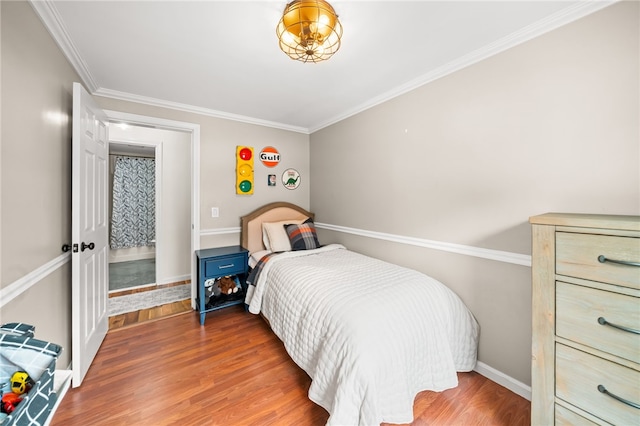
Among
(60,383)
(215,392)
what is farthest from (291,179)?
(60,383)

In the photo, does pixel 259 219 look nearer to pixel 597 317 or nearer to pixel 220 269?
pixel 220 269

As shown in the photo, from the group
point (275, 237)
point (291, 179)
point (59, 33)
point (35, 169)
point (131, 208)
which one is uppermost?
point (59, 33)

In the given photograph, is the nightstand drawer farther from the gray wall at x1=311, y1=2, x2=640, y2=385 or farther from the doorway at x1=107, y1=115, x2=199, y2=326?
the gray wall at x1=311, y1=2, x2=640, y2=385

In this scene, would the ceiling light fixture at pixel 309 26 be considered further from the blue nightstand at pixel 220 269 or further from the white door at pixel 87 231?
the blue nightstand at pixel 220 269

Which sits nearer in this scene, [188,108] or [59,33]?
[59,33]

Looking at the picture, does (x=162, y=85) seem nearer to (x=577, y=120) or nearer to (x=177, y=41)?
(x=177, y=41)

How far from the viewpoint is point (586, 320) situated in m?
1.09

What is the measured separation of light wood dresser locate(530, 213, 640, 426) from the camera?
0.99 metres

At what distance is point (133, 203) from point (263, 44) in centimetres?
469

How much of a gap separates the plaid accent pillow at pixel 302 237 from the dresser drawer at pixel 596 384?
224cm

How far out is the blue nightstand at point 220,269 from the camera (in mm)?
2553

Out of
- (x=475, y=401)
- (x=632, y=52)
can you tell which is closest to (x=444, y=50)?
(x=632, y=52)

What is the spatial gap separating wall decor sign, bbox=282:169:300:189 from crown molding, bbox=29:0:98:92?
2149 mm

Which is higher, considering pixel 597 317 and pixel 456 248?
pixel 456 248
